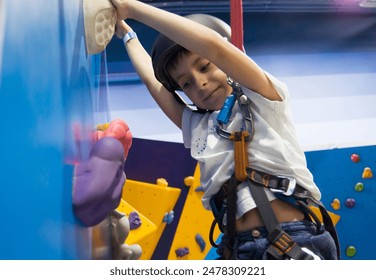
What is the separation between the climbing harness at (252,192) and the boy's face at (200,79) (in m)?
0.03

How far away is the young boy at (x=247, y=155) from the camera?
36.9 inches

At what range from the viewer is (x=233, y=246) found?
1003mm

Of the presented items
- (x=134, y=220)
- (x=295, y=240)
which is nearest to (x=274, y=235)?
(x=295, y=240)

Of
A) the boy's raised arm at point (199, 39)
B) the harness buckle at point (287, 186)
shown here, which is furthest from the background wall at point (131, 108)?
the harness buckle at point (287, 186)

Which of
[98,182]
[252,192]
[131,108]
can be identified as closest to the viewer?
[98,182]

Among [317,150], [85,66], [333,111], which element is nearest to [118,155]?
[85,66]

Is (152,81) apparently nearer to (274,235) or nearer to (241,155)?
(241,155)

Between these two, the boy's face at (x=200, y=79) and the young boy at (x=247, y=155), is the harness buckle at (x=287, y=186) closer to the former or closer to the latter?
the young boy at (x=247, y=155)

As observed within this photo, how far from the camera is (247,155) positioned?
0.97 meters

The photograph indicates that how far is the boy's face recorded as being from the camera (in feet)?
3.35

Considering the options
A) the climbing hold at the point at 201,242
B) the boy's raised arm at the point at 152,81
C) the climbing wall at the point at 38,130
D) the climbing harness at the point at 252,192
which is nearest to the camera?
the climbing wall at the point at 38,130

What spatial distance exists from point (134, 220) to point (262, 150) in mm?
595
